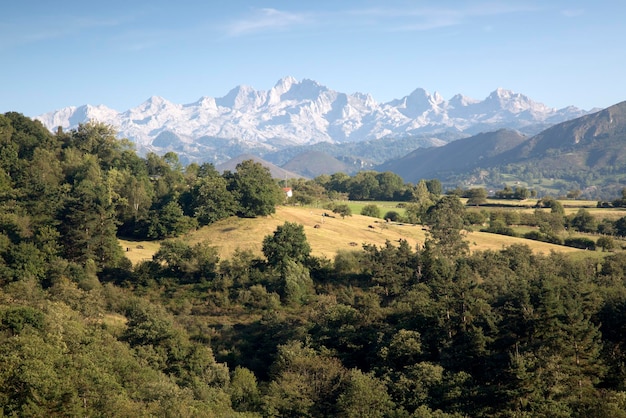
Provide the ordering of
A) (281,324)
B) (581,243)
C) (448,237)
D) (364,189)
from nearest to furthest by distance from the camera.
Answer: (281,324) → (448,237) → (581,243) → (364,189)

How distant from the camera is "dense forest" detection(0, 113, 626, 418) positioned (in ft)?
126

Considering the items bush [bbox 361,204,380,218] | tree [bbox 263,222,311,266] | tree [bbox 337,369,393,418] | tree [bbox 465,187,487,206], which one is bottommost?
tree [bbox 337,369,393,418]

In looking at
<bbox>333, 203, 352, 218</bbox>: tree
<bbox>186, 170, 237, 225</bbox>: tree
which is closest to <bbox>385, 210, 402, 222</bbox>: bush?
<bbox>333, 203, 352, 218</bbox>: tree

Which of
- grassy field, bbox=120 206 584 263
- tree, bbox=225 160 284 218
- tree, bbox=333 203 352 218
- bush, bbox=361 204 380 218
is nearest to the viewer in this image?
grassy field, bbox=120 206 584 263

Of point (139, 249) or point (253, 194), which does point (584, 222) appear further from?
point (139, 249)

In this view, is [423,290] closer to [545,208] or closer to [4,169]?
[4,169]

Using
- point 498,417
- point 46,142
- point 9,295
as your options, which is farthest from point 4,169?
point 498,417

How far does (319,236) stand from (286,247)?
64.6 ft

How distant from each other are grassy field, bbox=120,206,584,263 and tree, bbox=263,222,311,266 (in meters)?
6.40

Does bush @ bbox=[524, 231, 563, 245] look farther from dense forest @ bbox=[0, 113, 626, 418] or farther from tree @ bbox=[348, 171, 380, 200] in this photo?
tree @ bbox=[348, 171, 380, 200]

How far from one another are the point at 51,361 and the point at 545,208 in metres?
123

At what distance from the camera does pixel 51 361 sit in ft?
121

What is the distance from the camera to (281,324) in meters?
58.4

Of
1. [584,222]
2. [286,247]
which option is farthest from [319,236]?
[584,222]
